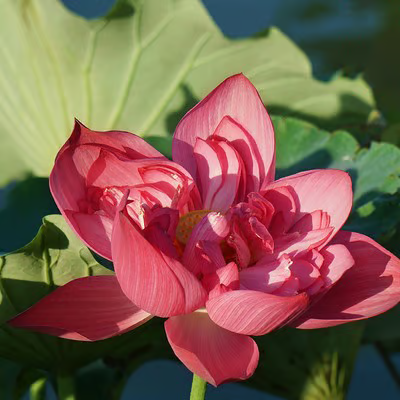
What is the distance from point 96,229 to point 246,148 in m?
0.17

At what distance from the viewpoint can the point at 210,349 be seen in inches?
27.0

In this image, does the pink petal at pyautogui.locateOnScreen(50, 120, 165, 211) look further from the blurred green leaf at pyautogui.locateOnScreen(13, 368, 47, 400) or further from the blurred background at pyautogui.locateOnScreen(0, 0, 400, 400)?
the blurred background at pyautogui.locateOnScreen(0, 0, 400, 400)

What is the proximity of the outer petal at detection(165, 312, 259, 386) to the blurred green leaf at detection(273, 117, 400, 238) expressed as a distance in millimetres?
440

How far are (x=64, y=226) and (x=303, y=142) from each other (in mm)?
499

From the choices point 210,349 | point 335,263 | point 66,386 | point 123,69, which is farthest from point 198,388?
point 123,69

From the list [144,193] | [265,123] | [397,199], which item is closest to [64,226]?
[144,193]

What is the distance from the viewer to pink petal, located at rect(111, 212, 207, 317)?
0.63 m

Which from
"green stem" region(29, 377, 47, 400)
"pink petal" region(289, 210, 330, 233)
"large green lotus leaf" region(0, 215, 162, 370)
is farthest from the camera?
"green stem" region(29, 377, 47, 400)

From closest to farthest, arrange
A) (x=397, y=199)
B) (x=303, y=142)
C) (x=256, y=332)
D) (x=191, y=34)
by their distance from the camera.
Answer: (x=256, y=332) < (x=397, y=199) < (x=303, y=142) < (x=191, y=34)

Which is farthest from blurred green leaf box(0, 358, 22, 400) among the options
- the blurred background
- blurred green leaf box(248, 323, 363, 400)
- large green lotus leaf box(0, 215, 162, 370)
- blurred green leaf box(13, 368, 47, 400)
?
the blurred background

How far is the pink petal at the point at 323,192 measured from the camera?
0.73m

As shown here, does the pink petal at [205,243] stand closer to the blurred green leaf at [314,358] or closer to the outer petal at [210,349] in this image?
the outer petal at [210,349]

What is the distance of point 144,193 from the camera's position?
2.51ft

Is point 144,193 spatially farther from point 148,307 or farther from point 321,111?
point 321,111
